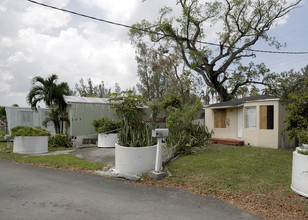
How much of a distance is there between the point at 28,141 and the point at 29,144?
15 cm

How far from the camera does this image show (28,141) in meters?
9.51

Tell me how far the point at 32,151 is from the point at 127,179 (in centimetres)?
634

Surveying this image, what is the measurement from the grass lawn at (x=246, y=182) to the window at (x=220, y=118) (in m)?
5.52

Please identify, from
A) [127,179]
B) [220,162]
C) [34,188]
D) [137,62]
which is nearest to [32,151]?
[34,188]

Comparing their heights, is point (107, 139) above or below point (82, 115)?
below

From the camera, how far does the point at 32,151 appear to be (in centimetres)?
955

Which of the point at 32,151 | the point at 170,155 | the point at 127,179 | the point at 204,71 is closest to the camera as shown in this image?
the point at 127,179

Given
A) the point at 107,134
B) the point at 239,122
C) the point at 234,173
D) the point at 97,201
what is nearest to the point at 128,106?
the point at 97,201

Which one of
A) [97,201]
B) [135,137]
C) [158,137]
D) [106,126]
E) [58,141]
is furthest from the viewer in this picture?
[58,141]

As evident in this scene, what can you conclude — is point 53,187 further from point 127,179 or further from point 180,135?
point 180,135

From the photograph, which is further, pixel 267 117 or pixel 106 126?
pixel 106 126

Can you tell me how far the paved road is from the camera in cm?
345

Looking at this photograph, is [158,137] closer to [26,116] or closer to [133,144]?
[133,144]

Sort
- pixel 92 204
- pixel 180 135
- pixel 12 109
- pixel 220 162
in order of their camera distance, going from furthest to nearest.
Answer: pixel 12 109, pixel 180 135, pixel 220 162, pixel 92 204
